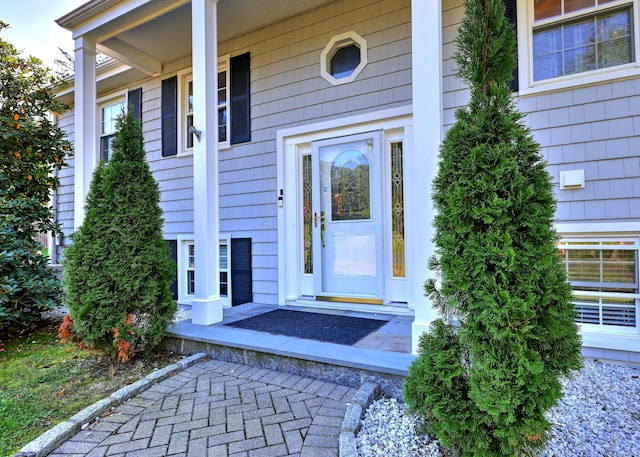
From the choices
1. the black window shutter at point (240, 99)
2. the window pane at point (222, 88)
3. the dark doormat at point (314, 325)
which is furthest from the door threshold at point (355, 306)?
the window pane at point (222, 88)

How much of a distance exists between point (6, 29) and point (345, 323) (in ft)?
16.4

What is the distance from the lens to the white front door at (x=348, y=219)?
3.69 metres

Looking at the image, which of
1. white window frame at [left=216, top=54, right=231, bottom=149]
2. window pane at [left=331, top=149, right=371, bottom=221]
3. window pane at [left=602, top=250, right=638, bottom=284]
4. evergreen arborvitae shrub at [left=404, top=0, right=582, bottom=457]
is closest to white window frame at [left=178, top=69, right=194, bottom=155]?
white window frame at [left=216, top=54, right=231, bottom=149]

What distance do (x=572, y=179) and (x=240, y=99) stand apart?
12.3 feet

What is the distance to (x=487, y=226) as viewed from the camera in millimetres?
1468

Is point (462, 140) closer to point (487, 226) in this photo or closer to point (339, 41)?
point (487, 226)

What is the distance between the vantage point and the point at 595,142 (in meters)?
2.74

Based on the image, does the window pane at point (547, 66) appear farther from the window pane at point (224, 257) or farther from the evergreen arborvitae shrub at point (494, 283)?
the window pane at point (224, 257)

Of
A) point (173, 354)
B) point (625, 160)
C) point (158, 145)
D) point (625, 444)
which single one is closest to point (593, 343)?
point (625, 444)

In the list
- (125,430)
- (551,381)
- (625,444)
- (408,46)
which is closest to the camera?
(551,381)

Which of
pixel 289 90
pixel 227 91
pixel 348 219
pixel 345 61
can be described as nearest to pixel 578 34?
pixel 345 61

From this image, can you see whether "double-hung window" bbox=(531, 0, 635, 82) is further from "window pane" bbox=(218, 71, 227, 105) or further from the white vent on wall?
"window pane" bbox=(218, 71, 227, 105)

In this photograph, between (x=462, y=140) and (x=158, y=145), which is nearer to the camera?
(x=462, y=140)

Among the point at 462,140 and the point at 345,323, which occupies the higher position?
the point at 462,140
